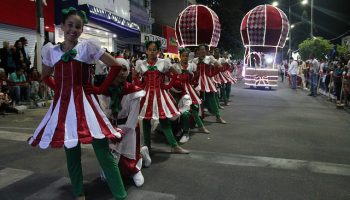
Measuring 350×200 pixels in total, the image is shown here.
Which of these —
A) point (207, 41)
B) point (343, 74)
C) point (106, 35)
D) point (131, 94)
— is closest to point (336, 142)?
point (131, 94)

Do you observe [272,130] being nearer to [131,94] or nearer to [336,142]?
[336,142]

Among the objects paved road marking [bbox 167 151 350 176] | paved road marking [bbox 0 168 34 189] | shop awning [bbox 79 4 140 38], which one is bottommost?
paved road marking [bbox 0 168 34 189]

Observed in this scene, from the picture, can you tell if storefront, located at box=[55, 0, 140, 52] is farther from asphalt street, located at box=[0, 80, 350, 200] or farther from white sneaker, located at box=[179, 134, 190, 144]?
white sneaker, located at box=[179, 134, 190, 144]

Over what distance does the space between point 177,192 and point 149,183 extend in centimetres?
46

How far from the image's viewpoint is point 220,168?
17.7 feet

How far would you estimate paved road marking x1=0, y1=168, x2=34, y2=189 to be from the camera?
4723 millimetres

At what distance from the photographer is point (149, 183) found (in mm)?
4746

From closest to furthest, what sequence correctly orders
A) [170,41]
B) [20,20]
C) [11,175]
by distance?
[11,175] < [20,20] < [170,41]

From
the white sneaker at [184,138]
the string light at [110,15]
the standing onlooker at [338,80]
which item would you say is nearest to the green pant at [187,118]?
the white sneaker at [184,138]

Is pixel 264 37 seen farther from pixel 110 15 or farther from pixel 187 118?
pixel 187 118

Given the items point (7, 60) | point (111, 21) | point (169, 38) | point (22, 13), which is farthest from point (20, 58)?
point (169, 38)

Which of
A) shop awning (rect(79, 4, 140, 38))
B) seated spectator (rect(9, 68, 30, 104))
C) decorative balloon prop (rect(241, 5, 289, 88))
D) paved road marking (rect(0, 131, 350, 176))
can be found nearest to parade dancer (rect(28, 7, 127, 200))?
paved road marking (rect(0, 131, 350, 176))

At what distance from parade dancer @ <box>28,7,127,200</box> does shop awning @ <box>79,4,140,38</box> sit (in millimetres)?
12232

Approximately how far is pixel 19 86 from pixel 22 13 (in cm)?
434
